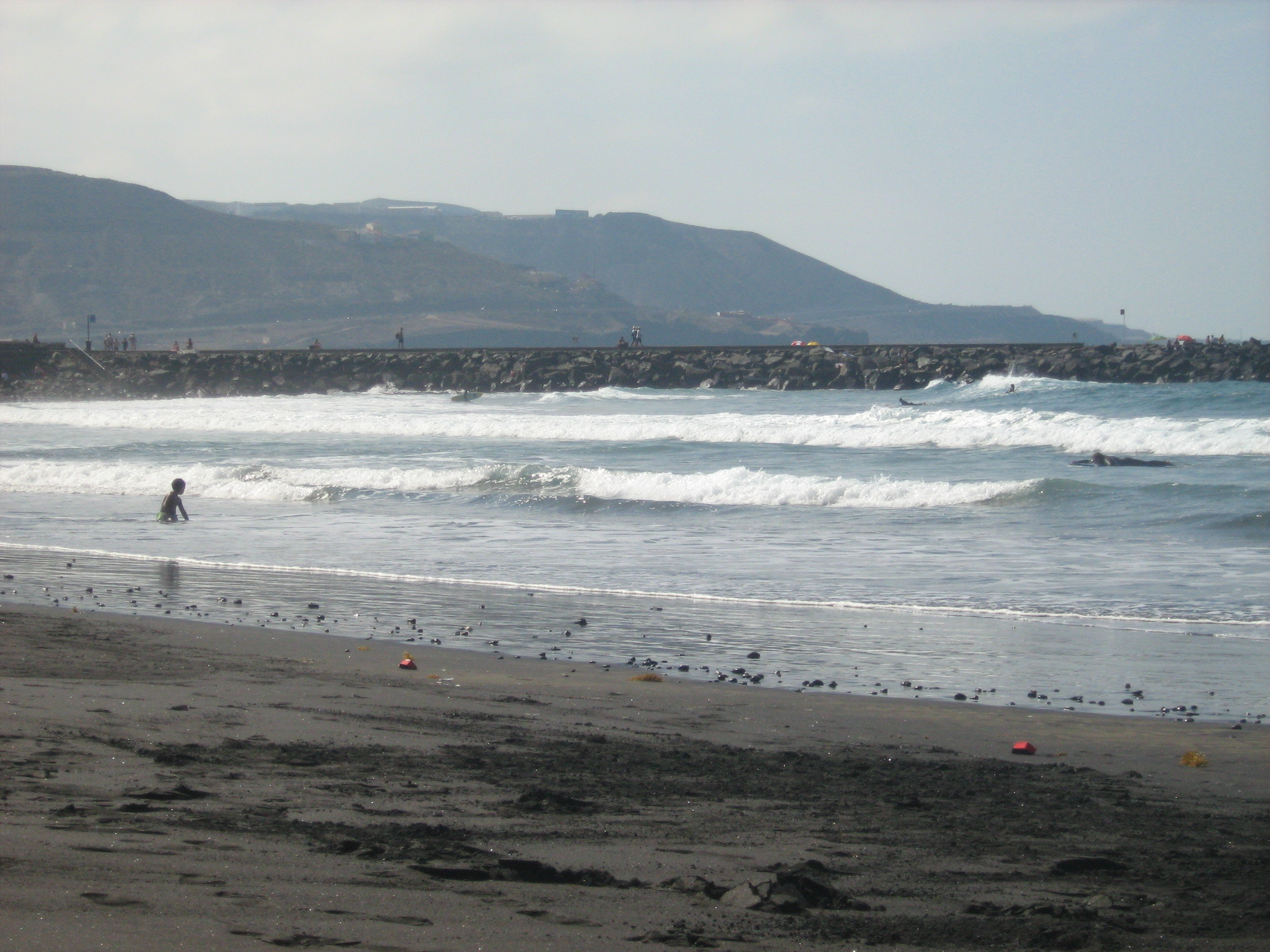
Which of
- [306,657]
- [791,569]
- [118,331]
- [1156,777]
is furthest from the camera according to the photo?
[118,331]

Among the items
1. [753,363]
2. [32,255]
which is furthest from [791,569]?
[32,255]

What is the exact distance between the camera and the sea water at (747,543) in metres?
9.27

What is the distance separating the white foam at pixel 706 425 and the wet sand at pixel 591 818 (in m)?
23.5

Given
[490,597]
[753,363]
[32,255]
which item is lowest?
[490,597]

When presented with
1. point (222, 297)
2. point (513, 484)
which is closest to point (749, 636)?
point (513, 484)

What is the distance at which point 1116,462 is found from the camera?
23.9m

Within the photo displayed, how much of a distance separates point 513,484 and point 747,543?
25.6 ft

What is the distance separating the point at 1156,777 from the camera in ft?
18.9

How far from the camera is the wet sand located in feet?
11.4

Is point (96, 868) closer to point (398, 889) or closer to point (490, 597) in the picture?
point (398, 889)

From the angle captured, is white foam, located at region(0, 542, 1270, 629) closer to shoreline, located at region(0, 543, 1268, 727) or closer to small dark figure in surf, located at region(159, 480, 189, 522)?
shoreline, located at region(0, 543, 1268, 727)

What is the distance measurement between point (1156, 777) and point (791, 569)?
774 cm

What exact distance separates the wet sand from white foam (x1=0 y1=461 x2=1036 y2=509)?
1290 centimetres

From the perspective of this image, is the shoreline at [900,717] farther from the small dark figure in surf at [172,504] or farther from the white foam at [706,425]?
the white foam at [706,425]
